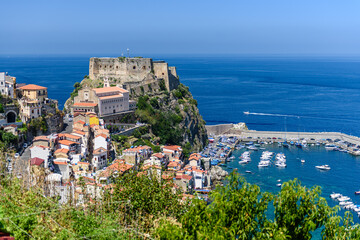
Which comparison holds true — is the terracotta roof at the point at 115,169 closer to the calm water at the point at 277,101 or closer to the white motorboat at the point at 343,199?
the white motorboat at the point at 343,199

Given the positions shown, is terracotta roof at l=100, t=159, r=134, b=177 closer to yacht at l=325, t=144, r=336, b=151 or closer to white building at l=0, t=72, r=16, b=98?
white building at l=0, t=72, r=16, b=98

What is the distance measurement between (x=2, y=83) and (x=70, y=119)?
5173 mm

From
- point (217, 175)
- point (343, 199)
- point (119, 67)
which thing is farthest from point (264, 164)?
point (119, 67)

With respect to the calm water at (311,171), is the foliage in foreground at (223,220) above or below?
above

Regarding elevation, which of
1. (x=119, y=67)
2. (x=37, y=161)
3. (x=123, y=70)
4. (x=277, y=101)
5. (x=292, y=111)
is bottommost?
(x=292, y=111)

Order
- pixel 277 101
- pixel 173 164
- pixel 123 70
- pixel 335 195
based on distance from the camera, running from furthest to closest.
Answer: pixel 277 101 → pixel 123 70 → pixel 335 195 → pixel 173 164

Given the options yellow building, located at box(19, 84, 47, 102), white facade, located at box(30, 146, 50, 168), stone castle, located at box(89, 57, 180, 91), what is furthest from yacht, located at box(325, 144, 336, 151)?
white facade, located at box(30, 146, 50, 168)

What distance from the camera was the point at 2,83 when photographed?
78.4 feet

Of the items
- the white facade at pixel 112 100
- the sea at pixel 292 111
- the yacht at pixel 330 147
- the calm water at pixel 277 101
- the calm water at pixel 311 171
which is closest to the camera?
the white facade at pixel 112 100

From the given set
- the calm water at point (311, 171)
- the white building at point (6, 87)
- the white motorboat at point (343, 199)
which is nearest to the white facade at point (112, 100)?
the white building at point (6, 87)

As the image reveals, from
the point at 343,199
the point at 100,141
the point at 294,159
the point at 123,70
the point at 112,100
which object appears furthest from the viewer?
the point at 294,159

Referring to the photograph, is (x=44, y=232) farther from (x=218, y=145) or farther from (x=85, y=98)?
(x=218, y=145)

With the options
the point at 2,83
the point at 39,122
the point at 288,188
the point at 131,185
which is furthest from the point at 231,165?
the point at 288,188

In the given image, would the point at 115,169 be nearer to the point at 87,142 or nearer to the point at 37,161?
the point at 37,161
